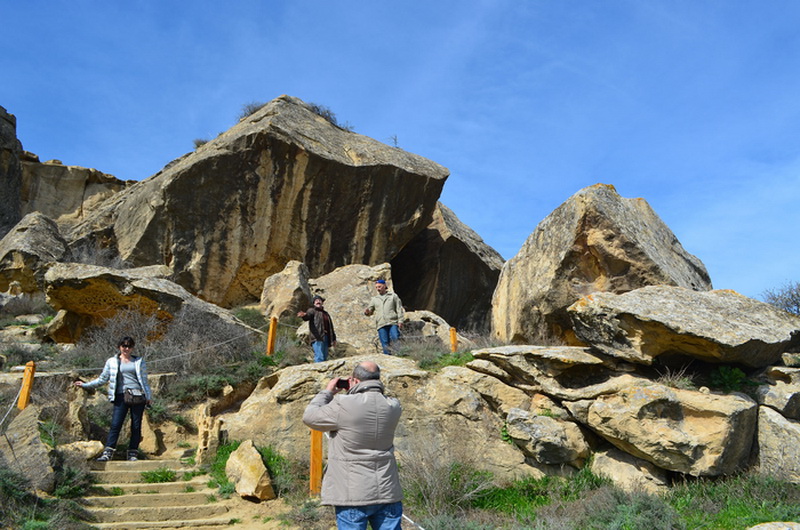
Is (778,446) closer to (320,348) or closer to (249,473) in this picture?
(249,473)

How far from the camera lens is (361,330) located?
13875 millimetres

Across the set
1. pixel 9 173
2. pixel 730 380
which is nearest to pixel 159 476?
pixel 730 380

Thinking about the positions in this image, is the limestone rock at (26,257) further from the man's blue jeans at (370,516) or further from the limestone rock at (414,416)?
the man's blue jeans at (370,516)

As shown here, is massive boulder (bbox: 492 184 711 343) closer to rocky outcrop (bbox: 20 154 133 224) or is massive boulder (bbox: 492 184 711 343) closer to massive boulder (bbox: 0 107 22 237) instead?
massive boulder (bbox: 0 107 22 237)

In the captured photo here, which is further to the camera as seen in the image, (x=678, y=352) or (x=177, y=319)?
(x=177, y=319)

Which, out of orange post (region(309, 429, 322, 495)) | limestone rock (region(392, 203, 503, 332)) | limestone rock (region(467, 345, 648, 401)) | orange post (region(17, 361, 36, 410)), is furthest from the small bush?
limestone rock (region(392, 203, 503, 332))

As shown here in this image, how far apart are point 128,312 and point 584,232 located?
887cm

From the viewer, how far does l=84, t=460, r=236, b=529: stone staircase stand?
6836 millimetres

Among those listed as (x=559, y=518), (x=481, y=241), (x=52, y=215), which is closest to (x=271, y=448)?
(x=559, y=518)

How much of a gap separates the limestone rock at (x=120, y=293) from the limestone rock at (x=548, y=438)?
21.5 ft

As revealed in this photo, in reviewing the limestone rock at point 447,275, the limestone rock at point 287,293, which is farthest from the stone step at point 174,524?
the limestone rock at point 447,275

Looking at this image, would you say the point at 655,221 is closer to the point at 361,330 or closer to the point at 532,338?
the point at 532,338

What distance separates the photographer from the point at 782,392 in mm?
7387

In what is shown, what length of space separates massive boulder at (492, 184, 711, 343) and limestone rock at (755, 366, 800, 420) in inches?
74.0
